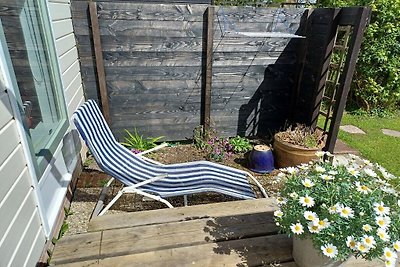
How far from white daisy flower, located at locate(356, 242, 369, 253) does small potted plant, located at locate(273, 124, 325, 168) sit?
2.12 m

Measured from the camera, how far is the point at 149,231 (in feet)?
5.47

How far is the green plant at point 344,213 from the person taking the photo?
3.55 feet

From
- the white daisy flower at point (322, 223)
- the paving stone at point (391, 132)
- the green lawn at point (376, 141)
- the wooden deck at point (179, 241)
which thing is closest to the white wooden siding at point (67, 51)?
the wooden deck at point (179, 241)

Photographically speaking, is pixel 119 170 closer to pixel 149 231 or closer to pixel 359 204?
pixel 149 231

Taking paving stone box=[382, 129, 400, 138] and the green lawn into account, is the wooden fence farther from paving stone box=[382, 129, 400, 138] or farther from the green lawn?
paving stone box=[382, 129, 400, 138]

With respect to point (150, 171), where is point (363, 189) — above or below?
above

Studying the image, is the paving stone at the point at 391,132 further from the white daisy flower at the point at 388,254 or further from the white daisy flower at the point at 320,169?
the white daisy flower at the point at 388,254

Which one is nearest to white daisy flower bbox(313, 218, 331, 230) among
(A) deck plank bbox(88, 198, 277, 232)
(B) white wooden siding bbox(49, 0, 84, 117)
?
(A) deck plank bbox(88, 198, 277, 232)

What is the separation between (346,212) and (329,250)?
0.55ft

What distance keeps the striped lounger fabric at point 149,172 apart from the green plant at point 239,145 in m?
1.07

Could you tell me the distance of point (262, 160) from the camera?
10.6 ft

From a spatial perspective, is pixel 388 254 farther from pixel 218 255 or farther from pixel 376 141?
pixel 376 141

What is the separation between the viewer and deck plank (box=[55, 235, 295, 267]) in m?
1.42

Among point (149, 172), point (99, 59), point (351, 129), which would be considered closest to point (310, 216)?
point (149, 172)
